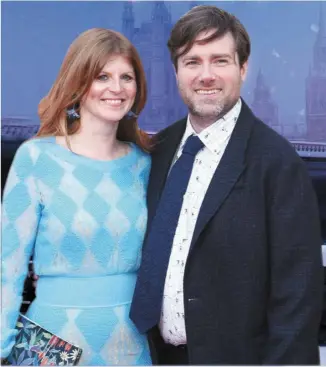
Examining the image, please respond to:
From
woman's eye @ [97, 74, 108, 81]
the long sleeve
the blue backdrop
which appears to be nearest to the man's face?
woman's eye @ [97, 74, 108, 81]

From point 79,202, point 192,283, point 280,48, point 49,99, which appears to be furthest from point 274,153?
point 280,48

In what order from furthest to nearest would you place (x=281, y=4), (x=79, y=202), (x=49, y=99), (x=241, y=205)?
(x=281, y=4) < (x=49, y=99) < (x=79, y=202) < (x=241, y=205)

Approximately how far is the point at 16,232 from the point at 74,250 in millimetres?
175

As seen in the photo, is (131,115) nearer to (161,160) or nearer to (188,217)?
(161,160)

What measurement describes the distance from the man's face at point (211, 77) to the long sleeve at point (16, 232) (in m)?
0.51

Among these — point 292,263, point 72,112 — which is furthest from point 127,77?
point 292,263

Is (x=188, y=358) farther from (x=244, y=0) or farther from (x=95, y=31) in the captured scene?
(x=244, y=0)

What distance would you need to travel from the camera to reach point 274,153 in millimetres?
1586

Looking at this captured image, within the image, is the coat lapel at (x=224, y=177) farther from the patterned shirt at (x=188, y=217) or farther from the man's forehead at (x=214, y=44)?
the man's forehead at (x=214, y=44)

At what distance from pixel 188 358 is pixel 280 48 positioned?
4.22 ft

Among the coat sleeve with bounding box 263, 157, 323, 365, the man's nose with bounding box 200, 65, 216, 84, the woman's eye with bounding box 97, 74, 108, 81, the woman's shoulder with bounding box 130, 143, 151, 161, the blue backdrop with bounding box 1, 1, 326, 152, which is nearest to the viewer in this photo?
the coat sleeve with bounding box 263, 157, 323, 365

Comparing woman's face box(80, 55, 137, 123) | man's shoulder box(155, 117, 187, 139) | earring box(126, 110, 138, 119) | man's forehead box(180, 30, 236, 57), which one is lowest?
man's shoulder box(155, 117, 187, 139)

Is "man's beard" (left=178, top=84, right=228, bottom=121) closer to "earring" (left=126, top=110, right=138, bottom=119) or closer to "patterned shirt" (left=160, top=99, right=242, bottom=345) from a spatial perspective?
"patterned shirt" (left=160, top=99, right=242, bottom=345)

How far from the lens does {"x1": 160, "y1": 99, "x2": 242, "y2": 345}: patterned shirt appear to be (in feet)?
5.38
